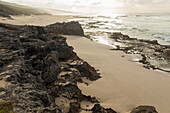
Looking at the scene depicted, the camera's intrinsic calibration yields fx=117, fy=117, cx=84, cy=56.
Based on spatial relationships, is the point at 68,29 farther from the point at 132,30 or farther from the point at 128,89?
the point at 132,30

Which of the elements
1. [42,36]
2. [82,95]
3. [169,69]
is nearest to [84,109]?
[82,95]

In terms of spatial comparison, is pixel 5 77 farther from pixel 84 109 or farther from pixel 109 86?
pixel 109 86

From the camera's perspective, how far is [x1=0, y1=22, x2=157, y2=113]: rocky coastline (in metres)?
3.13

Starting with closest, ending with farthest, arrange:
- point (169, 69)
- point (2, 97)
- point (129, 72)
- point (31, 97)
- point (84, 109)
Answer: point (2, 97) < point (31, 97) < point (84, 109) < point (129, 72) < point (169, 69)

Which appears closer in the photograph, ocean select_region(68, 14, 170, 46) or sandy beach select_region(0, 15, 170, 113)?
sandy beach select_region(0, 15, 170, 113)

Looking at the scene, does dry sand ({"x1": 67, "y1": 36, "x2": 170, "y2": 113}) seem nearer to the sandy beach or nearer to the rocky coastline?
the sandy beach

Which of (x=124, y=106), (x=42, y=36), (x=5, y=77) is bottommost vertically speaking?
(x=124, y=106)

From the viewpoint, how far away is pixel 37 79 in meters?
4.45

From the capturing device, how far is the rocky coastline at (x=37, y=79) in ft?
10.3

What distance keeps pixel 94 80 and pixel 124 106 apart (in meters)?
2.34

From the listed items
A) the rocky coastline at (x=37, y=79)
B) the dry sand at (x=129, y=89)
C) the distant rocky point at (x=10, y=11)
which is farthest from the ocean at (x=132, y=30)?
the distant rocky point at (x=10, y=11)

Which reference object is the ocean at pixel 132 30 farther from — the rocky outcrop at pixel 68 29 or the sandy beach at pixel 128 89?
the sandy beach at pixel 128 89

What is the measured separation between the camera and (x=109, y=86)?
6895mm

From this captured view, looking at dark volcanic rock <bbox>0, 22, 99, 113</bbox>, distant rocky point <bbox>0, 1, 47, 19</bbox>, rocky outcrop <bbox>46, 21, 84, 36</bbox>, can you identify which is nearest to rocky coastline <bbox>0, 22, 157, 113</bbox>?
dark volcanic rock <bbox>0, 22, 99, 113</bbox>
